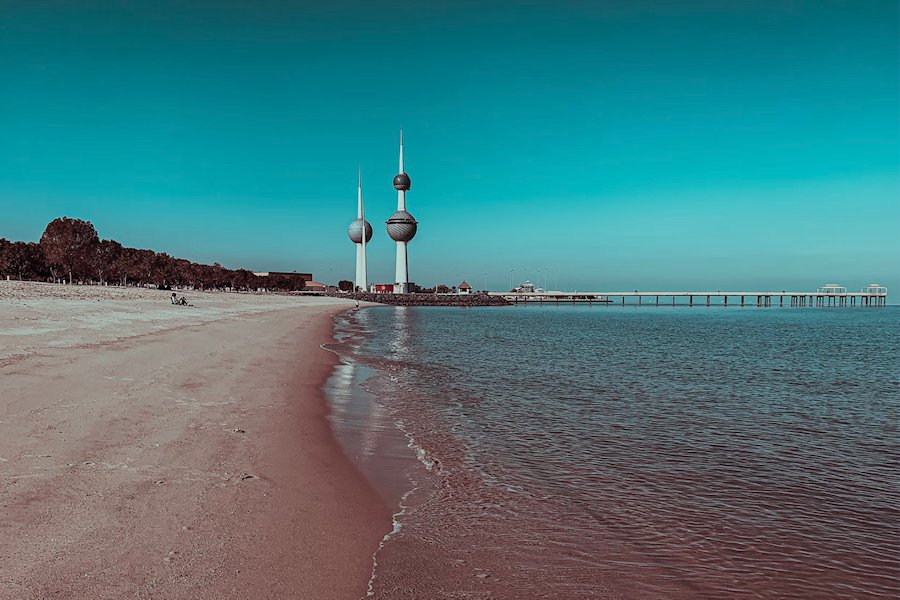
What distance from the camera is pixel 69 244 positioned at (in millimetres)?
87000

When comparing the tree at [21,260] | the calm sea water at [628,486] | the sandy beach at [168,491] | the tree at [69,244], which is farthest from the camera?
the tree at [21,260]

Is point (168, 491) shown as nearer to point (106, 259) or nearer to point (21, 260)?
point (106, 259)

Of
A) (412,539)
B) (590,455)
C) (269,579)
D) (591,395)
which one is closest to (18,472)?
(269,579)

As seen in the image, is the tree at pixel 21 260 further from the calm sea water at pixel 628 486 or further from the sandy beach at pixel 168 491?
the calm sea water at pixel 628 486

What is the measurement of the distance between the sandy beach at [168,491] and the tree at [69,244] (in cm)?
8872

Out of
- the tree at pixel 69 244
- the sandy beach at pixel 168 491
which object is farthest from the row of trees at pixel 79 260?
the sandy beach at pixel 168 491

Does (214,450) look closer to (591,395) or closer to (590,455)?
(590,455)

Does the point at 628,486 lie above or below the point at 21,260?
below

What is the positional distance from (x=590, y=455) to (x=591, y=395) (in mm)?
6254

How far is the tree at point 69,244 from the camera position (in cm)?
8600

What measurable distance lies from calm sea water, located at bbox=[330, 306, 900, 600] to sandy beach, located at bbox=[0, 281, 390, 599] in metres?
0.62

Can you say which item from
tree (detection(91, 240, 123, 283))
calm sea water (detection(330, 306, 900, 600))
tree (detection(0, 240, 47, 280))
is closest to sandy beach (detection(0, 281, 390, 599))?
calm sea water (detection(330, 306, 900, 600))

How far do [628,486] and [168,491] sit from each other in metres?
5.87

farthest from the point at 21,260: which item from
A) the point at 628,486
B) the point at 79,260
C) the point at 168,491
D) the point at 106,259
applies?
the point at 628,486
